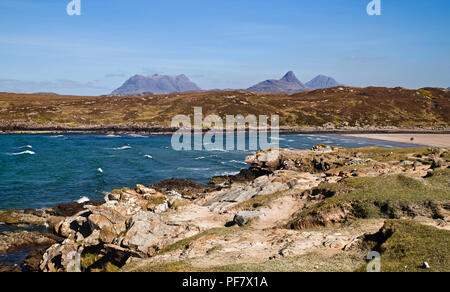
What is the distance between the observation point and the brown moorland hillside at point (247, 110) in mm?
129125

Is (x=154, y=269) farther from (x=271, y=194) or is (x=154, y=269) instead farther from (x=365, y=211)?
(x=271, y=194)

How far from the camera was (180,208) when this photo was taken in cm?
2686

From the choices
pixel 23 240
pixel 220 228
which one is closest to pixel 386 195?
pixel 220 228

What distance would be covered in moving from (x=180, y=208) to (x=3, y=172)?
38.2 m

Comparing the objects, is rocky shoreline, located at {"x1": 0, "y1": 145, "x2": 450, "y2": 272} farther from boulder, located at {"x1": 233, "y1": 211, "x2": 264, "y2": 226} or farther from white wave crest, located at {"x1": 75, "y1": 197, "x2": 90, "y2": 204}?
white wave crest, located at {"x1": 75, "y1": 197, "x2": 90, "y2": 204}

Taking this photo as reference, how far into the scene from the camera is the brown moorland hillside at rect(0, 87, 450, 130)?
424 ft

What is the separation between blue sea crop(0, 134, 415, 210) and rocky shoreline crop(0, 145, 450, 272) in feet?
29.9

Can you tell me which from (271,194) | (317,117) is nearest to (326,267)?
(271,194)

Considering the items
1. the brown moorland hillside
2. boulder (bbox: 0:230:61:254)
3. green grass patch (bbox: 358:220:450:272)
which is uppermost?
the brown moorland hillside

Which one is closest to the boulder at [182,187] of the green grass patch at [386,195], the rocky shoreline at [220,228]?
the rocky shoreline at [220,228]

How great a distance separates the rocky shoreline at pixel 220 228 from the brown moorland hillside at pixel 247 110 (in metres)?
99.9

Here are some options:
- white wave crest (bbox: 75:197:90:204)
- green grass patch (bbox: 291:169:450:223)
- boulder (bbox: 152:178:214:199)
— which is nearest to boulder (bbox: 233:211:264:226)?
green grass patch (bbox: 291:169:450:223)

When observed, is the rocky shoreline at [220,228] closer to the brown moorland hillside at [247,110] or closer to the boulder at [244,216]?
the boulder at [244,216]

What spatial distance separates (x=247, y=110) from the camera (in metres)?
148
